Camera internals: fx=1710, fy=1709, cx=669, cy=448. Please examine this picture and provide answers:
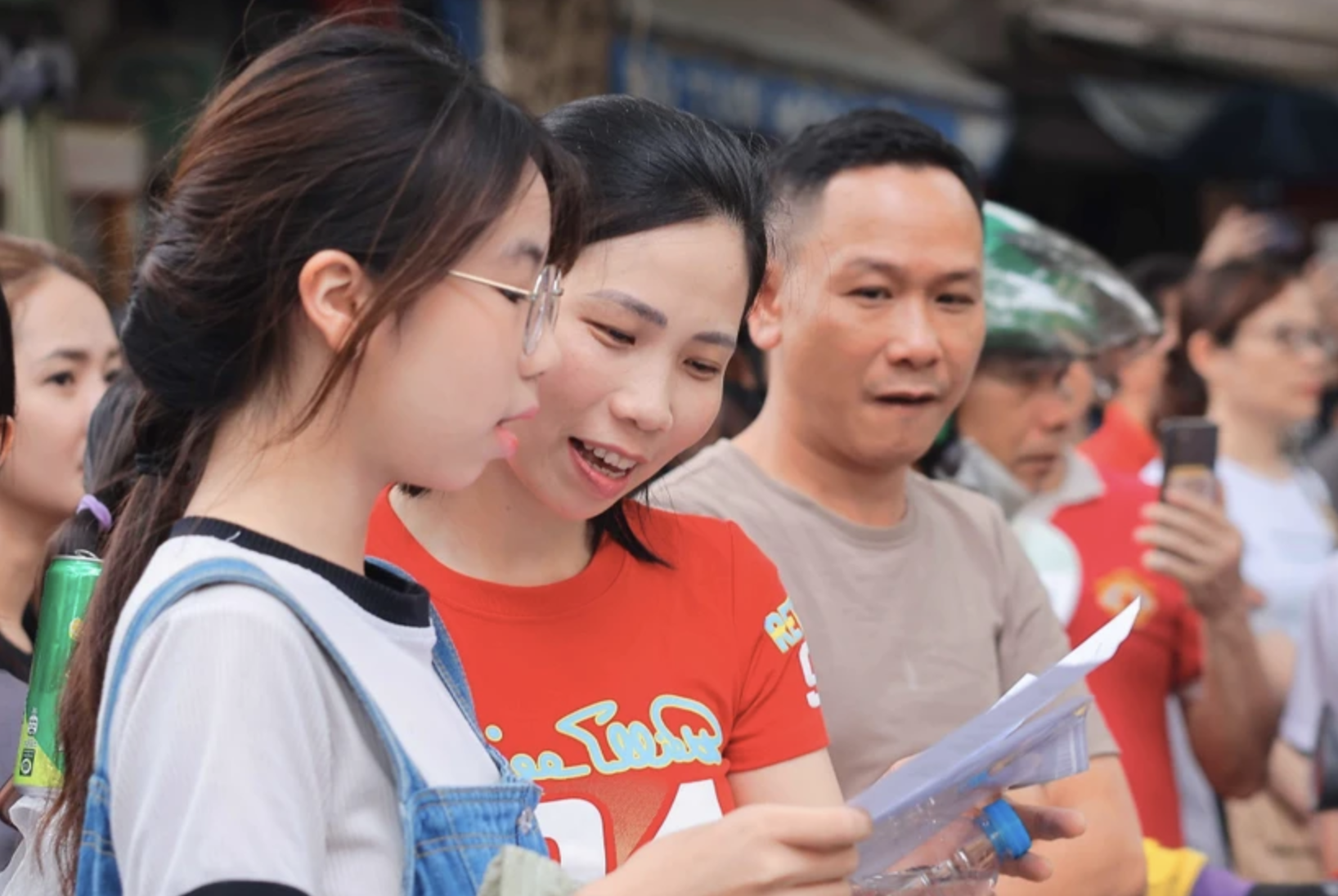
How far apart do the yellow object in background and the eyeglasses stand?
1.86 m

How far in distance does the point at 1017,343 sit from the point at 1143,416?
1838mm

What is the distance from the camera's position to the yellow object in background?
288cm

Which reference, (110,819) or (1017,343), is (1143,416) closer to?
(1017,343)

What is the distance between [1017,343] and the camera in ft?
10.7

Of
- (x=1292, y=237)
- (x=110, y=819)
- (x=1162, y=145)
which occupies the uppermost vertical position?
(x=1162, y=145)

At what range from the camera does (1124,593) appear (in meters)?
3.21

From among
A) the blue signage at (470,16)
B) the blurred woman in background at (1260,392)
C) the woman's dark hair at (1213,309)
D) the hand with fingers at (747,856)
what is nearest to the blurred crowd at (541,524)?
the hand with fingers at (747,856)

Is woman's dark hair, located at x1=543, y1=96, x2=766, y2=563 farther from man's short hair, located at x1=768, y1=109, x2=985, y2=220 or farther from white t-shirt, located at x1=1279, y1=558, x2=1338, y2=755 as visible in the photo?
white t-shirt, located at x1=1279, y1=558, x2=1338, y2=755

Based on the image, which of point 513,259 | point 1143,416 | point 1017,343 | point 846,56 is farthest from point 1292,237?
point 513,259

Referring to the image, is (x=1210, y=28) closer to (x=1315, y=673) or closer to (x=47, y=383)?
(x=1315, y=673)

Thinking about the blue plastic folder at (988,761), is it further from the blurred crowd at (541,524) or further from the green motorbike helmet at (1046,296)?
the green motorbike helmet at (1046,296)

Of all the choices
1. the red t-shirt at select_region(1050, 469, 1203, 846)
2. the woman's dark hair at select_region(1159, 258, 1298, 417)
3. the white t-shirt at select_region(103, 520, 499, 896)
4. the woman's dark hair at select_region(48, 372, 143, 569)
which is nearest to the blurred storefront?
the woman's dark hair at select_region(1159, 258, 1298, 417)

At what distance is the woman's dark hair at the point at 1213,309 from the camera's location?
4762mm

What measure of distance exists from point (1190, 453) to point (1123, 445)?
1646 mm
